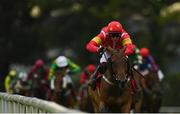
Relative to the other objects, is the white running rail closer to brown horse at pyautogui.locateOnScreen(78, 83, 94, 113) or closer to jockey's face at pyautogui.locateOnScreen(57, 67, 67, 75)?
jockey's face at pyautogui.locateOnScreen(57, 67, 67, 75)

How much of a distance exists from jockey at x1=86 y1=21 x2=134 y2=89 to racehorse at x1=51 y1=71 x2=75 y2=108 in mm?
6652

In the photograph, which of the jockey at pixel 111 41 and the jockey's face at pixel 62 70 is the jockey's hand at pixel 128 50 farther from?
the jockey's face at pixel 62 70

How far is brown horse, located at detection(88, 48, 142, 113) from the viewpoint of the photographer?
13141mm

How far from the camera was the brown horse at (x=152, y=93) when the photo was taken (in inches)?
858

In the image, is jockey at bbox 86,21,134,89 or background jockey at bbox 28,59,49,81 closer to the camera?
jockey at bbox 86,21,134,89

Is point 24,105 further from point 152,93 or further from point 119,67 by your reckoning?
point 152,93

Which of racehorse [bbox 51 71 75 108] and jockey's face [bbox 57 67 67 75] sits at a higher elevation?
jockey's face [bbox 57 67 67 75]

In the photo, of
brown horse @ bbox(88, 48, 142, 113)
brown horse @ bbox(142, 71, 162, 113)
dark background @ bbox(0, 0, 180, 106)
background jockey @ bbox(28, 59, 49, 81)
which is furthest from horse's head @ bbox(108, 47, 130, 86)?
dark background @ bbox(0, 0, 180, 106)

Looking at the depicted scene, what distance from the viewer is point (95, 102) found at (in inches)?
596

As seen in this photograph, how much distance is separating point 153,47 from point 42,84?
22669mm

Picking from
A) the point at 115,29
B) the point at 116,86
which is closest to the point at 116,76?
the point at 116,86

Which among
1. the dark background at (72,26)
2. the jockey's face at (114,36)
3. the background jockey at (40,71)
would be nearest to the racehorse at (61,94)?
the background jockey at (40,71)

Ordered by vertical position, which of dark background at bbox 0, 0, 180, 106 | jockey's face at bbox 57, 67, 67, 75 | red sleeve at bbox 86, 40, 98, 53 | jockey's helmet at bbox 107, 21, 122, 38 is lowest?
jockey's face at bbox 57, 67, 67, 75

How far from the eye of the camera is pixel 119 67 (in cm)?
1309
